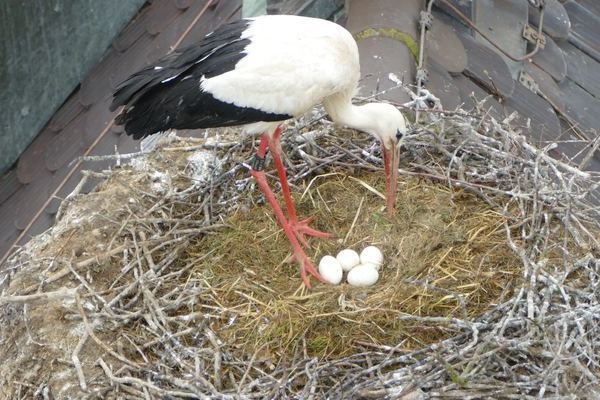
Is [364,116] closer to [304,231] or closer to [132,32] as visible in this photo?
[304,231]

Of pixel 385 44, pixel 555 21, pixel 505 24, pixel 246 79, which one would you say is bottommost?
pixel 555 21

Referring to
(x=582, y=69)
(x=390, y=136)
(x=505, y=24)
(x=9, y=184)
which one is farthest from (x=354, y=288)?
(x=9, y=184)

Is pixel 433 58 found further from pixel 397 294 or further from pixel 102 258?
pixel 102 258

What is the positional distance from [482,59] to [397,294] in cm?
187

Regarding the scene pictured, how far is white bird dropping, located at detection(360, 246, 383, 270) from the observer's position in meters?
5.64

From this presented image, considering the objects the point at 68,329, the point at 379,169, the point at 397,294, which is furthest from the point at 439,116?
the point at 68,329

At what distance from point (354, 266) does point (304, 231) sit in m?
0.41

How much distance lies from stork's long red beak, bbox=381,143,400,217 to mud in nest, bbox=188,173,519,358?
0.14m

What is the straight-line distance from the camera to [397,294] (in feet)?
17.8

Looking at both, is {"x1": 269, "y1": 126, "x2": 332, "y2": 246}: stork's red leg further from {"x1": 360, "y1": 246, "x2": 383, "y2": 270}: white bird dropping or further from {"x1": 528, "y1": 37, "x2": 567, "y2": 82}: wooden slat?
{"x1": 528, "y1": 37, "x2": 567, "y2": 82}: wooden slat

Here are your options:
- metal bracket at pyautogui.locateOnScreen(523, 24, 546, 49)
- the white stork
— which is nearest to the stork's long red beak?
the white stork

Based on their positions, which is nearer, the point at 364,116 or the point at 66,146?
the point at 364,116

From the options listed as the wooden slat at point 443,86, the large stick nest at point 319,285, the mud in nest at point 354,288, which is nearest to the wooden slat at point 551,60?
the wooden slat at point 443,86

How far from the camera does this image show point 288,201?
5914 millimetres
